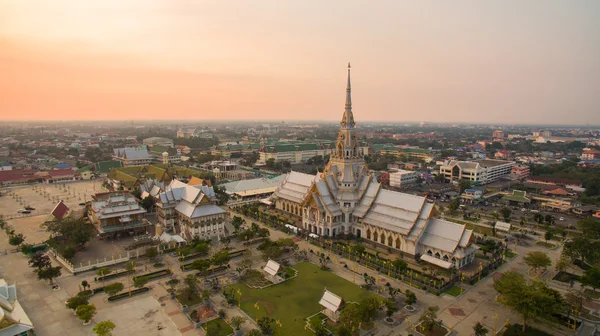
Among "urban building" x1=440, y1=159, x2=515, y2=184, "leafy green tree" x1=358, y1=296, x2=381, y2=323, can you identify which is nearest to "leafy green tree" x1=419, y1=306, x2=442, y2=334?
"leafy green tree" x1=358, y1=296, x2=381, y2=323

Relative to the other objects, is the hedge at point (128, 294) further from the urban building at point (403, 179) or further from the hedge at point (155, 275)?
the urban building at point (403, 179)

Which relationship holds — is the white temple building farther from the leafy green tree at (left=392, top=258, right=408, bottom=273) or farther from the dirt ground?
the dirt ground

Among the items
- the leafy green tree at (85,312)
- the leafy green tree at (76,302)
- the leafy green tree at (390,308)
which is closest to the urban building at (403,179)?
the leafy green tree at (390,308)

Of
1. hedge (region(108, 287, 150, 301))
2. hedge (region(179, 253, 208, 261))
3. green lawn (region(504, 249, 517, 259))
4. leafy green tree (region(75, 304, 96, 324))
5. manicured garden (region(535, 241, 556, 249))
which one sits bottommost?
manicured garden (region(535, 241, 556, 249))

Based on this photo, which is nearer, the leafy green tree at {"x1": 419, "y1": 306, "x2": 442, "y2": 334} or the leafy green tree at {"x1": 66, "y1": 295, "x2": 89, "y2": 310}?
the leafy green tree at {"x1": 419, "y1": 306, "x2": 442, "y2": 334}

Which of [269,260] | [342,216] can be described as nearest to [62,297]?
[269,260]

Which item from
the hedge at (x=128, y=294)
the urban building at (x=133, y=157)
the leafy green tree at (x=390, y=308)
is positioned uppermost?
the urban building at (x=133, y=157)

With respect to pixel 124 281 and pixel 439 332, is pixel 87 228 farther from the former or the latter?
pixel 439 332
